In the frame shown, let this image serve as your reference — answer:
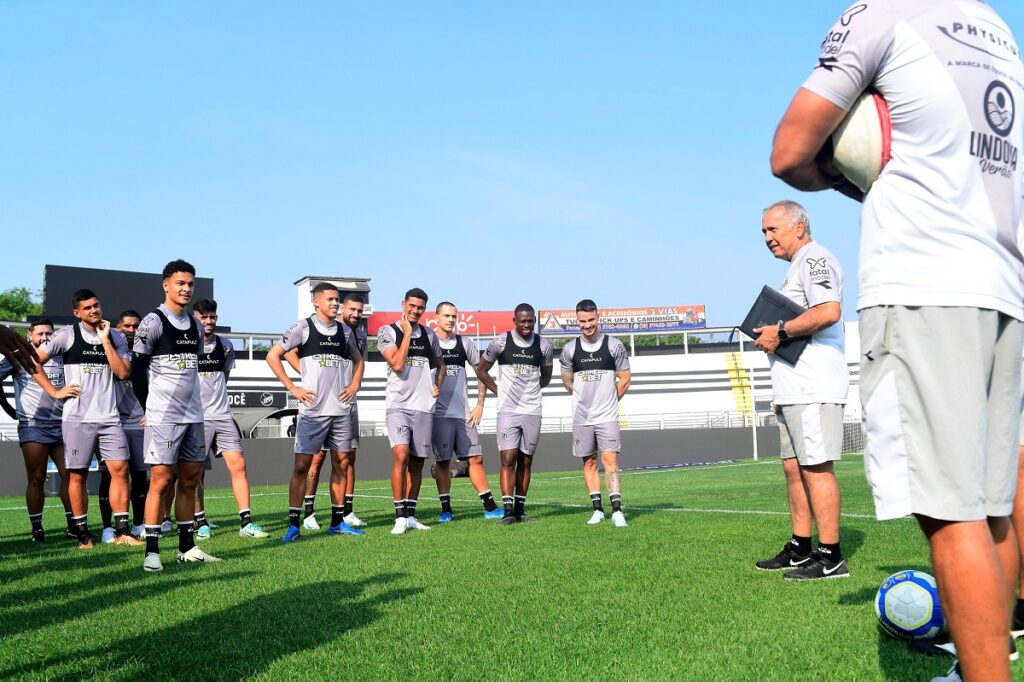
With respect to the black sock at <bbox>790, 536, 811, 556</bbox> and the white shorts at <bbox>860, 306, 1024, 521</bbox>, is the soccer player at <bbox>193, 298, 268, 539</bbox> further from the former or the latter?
the white shorts at <bbox>860, 306, 1024, 521</bbox>

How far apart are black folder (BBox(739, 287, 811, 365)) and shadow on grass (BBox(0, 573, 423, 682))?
8.82 ft

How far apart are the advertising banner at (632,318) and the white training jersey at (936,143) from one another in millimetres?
64366

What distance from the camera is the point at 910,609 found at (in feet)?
11.3

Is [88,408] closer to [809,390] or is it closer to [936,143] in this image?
[809,390]

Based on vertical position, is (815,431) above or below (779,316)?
below

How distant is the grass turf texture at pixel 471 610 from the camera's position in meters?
3.38

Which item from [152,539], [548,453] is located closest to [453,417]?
[152,539]

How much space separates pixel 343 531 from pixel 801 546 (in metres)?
5.20

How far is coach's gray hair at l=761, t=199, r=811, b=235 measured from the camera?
5.71 m

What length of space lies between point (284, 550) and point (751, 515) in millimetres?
4607

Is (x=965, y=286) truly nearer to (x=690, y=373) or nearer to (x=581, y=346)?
(x=581, y=346)

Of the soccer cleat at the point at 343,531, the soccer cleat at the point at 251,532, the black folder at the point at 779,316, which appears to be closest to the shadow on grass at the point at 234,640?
the black folder at the point at 779,316

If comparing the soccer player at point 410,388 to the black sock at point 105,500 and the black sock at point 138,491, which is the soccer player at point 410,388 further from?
the black sock at point 105,500

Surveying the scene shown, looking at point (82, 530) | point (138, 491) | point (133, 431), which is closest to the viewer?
point (82, 530)
